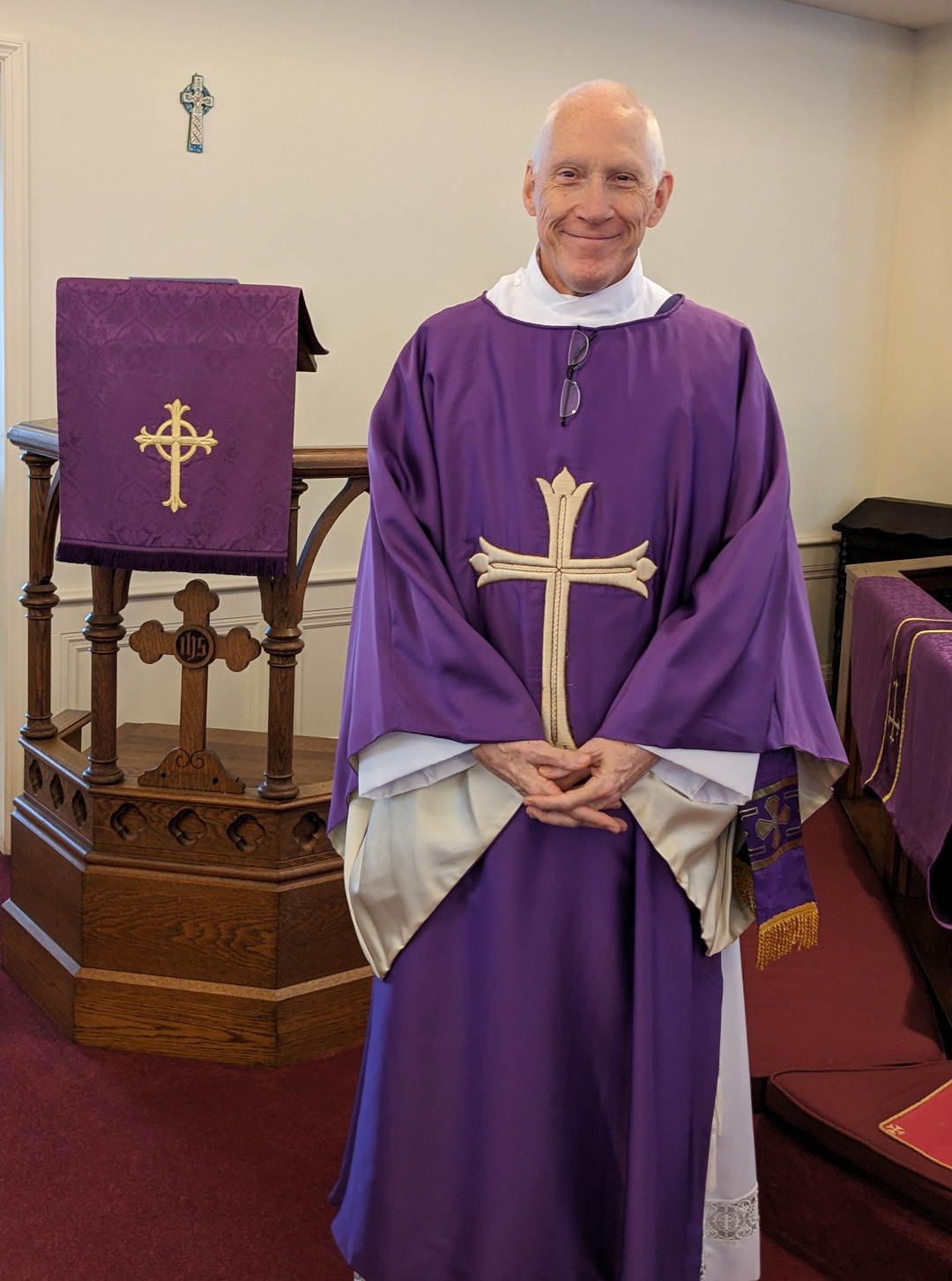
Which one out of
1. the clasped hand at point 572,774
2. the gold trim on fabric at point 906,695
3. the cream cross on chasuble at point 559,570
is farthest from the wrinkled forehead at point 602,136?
the gold trim on fabric at point 906,695

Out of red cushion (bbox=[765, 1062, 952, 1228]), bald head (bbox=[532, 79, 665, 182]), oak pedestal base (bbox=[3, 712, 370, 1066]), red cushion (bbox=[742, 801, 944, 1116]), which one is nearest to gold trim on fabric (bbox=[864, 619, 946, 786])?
red cushion (bbox=[742, 801, 944, 1116])

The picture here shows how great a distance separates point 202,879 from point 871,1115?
1.59 m

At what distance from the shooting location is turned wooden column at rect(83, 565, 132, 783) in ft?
10.1

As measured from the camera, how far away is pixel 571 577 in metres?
2.05

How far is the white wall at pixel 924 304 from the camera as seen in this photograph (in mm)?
6152

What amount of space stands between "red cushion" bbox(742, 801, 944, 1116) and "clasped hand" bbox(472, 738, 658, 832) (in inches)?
44.3

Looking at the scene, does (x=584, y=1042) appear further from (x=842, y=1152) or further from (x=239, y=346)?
(x=239, y=346)

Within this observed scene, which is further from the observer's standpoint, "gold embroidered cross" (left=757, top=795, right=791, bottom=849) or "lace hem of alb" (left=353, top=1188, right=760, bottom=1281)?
"lace hem of alb" (left=353, top=1188, right=760, bottom=1281)

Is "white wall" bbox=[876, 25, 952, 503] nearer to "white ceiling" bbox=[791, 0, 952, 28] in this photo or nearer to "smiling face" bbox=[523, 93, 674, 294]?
"white ceiling" bbox=[791, 0, 952, 28]

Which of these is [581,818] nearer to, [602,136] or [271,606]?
[602,136]

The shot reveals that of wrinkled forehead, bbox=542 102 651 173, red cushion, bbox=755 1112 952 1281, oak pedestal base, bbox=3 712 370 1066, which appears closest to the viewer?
wrinkled forehead, bbox=542 102 651 173

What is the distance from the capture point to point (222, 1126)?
290cm

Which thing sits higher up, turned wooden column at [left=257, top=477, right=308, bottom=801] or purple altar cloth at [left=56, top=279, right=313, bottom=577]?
purple altar cloth at [left=56, top=279, right=313, bottom=577]

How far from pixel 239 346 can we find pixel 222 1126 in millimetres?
1726
